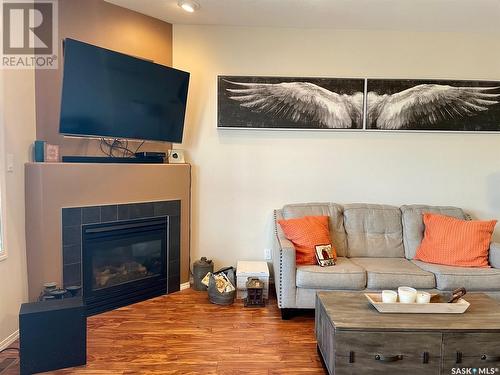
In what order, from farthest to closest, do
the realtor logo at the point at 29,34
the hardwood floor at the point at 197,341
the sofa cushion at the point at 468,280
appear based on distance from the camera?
the sofa cushion at the point at 468,280 < the realtor logo at the point at 29,34 < the hardwood floor at the point at 197,341

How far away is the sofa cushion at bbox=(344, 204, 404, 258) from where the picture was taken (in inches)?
135

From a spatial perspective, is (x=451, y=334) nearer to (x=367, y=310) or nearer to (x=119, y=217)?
(x=367, y=310)

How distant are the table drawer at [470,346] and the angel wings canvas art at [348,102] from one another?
226cm

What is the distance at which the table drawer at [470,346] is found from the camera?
1916mm

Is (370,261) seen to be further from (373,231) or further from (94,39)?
(94,39)

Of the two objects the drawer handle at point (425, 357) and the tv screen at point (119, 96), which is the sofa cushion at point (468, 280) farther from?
the tv screen at point (119, 96)

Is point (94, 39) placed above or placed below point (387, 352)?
above

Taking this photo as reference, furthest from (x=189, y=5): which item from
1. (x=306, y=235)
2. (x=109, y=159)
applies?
(x=306, y=235)

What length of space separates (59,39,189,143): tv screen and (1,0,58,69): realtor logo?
39cm

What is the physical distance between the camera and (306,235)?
314 cm

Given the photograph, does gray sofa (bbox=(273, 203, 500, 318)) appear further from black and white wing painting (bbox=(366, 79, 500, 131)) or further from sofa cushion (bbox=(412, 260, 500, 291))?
black and white wing painting (bbox=(366, 79, 500, 131))

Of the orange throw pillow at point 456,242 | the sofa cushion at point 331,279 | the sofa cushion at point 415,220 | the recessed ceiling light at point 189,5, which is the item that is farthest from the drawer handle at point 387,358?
the recessed ceiling light at point 189,5

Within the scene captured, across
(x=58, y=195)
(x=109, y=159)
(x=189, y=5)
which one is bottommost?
(x=58, y=195)

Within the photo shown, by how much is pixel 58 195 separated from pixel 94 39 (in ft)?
4.60
